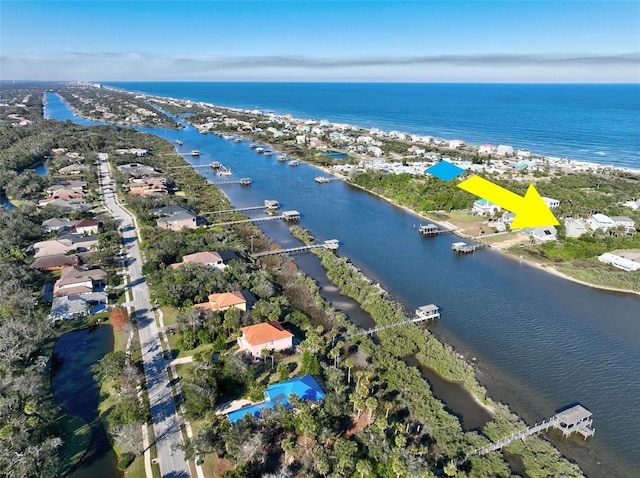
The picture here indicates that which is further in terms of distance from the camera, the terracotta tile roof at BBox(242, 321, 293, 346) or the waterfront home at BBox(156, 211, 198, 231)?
the waterfront home at BBox(156, 211, 198, 231)

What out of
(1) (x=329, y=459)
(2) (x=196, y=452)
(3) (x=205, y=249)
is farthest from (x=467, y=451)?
(3) (x=205, y=249)

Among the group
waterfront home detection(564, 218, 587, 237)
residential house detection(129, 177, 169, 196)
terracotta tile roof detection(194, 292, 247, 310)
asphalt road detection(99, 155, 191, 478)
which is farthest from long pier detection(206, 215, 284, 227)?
waterfront home detection(564, 218, 587, 237)

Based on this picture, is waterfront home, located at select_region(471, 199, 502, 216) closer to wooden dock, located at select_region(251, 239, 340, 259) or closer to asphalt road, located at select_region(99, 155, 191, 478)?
wooden dock, located at select_region(251, 239, 340, 259)

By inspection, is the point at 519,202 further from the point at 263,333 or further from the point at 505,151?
the point at 263,333

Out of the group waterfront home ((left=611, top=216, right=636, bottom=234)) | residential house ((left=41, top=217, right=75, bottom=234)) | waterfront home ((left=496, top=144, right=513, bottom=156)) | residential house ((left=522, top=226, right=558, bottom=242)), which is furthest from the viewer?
waterfront home ((left=496, top=144, right=513, bottom=156))

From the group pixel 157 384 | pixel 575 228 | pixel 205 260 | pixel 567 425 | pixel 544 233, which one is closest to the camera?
pixel 567 425

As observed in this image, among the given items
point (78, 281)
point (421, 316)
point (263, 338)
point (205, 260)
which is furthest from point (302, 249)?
point (78, 281)
